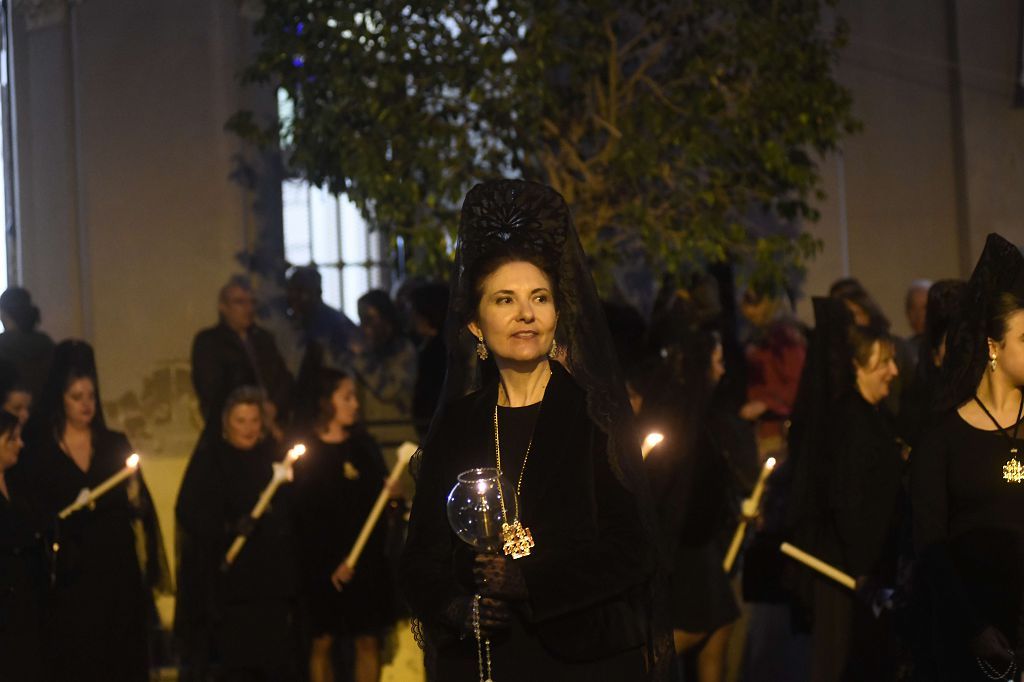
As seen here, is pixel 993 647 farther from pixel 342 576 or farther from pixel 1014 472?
pixel 342 576

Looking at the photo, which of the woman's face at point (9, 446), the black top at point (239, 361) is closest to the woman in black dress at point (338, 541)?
the woman's face at point (9, 446)

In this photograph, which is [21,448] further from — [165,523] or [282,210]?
[282,210]

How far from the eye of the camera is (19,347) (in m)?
10.5

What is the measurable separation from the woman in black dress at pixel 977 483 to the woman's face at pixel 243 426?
4.17m

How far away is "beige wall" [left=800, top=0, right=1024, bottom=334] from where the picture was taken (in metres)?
12.6

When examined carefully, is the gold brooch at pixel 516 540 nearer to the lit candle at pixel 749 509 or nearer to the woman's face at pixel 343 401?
the lit candle at pixel 749 509

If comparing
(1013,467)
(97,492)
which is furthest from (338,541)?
(1013,467)

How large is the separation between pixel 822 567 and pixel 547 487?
2.98 m

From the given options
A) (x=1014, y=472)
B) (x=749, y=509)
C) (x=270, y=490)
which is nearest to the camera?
(x=1014, y=472)

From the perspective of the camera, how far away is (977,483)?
5398 millimetres

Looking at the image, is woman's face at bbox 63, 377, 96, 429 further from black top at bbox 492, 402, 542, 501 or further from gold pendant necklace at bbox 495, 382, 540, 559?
gold pendant necklace at bbox 495, 382, 540, 559

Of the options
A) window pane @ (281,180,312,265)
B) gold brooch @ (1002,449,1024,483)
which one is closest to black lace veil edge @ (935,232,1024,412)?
gold brooch @ (1002,449,1024,483)

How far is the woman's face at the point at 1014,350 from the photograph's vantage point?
5.43 m

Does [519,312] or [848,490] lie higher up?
[519,312]
